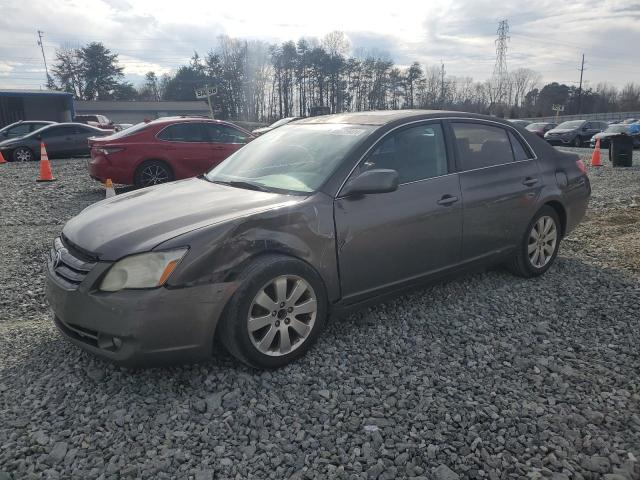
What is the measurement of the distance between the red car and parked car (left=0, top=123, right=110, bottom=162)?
7.90 meters

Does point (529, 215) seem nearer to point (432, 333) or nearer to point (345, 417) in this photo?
point (432, 333)

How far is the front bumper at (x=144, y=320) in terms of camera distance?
2744 millimetres

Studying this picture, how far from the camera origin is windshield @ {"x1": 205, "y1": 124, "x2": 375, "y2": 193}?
3.61 metres

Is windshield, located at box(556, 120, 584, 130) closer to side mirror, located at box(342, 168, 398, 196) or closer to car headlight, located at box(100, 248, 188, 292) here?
side mirror, located at box(342, 168, 398, 196)

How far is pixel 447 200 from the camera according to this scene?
13.0ft

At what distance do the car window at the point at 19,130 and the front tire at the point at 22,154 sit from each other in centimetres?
312

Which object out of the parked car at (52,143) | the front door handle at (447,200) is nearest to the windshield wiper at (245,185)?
the front door handle at (447,200)

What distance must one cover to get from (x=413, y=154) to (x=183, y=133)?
691cm

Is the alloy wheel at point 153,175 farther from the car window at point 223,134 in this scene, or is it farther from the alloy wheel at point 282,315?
the alloy wheel at point 282,315

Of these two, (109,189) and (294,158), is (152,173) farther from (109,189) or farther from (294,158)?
(294,158)

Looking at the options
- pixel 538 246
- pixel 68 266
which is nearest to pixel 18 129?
pixel 68 266

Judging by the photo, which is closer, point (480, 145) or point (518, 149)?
point (480, 145)

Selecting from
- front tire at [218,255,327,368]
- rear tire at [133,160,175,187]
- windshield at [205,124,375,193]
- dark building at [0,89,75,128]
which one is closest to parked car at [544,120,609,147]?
rear tire at [133,160,175,187]

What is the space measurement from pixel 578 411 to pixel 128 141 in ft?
28.4
